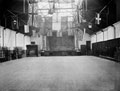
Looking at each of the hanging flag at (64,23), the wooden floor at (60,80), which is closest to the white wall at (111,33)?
the wooden floor at (60,80)

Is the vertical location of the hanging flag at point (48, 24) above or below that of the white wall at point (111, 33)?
above

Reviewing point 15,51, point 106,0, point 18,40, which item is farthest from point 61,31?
point 106,0

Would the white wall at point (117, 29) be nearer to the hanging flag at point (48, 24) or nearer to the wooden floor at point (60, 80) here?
the wooden floor at point (60, 80)

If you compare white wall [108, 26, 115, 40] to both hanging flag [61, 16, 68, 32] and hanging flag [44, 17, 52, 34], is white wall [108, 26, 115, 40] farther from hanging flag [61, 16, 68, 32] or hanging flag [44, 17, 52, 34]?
hanging flag [44, 17, 52, 34]

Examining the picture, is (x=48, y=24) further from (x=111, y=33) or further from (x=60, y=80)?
(x=60, y=80)

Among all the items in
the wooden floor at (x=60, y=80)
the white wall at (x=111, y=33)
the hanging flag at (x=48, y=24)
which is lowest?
the wooden floor at (x=60, y=80)

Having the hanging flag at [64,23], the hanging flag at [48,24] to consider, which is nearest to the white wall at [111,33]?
the hanging flag at [64,23]

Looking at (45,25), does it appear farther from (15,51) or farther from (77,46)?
(15,51)

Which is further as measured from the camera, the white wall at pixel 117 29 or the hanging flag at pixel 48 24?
the hanging flag at pixel 48 24

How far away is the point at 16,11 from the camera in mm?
12930

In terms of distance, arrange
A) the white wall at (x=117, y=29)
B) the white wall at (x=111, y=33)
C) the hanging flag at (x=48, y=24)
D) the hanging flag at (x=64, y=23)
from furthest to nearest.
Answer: the hanging flag at (x=64, y=23) < the hanging flag at (x=48, y=24) < the white wall at (x=111, y=33) < the white wall at (x=117, y=29)

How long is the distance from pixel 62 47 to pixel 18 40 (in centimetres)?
878

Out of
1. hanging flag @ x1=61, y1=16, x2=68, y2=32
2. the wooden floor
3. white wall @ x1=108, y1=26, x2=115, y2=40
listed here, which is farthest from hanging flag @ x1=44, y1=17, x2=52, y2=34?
the wooden floor

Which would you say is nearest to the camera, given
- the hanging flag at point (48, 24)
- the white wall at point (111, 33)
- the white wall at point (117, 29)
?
the white wall at point (117, 29)
